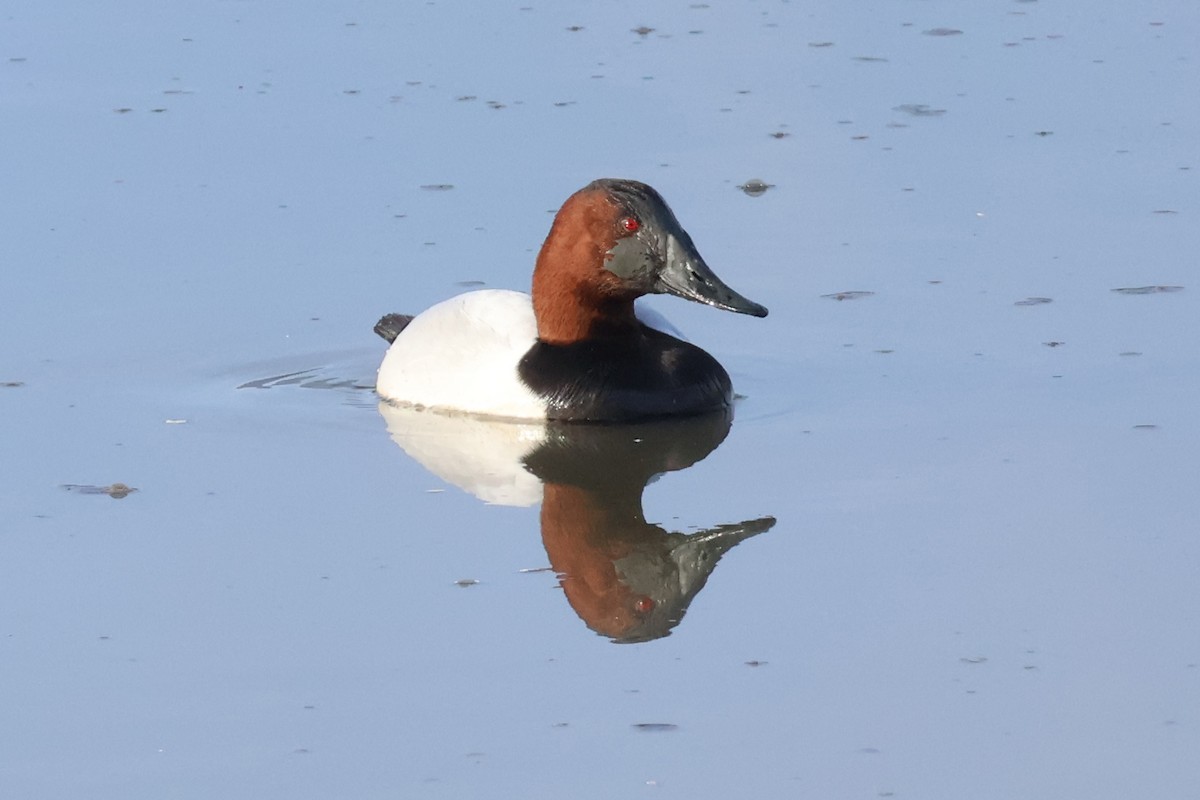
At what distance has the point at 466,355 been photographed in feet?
28.2

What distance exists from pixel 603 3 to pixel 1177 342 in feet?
22.7

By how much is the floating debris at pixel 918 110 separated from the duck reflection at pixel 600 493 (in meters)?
4.16

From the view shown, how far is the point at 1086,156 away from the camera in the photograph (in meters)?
11.2

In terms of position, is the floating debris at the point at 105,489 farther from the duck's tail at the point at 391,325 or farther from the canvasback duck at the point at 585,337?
the duck's tail at the point at 391,325

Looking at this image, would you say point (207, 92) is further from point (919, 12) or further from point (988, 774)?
point (988, 774)

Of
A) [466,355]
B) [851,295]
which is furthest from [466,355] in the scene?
[851,295]

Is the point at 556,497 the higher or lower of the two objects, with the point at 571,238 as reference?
lower

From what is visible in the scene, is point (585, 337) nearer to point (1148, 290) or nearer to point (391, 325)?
point (391, 325)

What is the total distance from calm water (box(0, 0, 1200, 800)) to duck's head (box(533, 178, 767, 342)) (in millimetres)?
466

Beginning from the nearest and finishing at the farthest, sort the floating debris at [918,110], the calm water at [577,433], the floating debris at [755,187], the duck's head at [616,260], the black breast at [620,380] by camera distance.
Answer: the calm water at [577,433] < the duck's head at [616,260] < the black breast at [620,380] < the floating debris at [755,187] < the floating debris at [918,110]

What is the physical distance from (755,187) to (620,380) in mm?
2726

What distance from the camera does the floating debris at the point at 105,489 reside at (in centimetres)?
745

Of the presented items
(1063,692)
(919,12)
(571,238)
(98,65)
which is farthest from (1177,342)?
(98,65)

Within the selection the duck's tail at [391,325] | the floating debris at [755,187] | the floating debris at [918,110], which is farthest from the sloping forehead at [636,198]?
the floating debris at [918,110]
